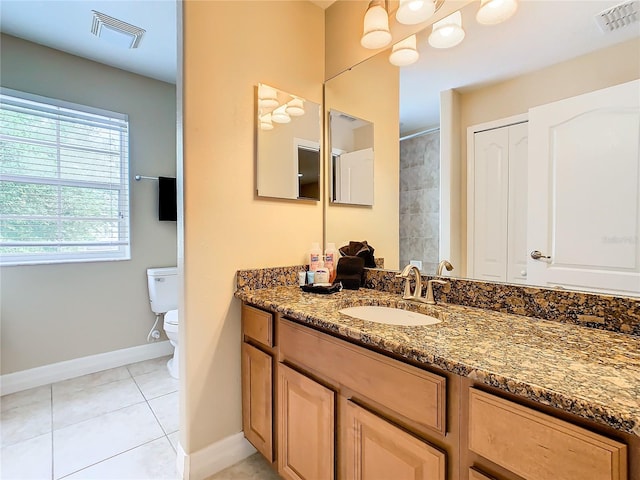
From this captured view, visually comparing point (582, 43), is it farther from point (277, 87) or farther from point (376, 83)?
point (277, 87)

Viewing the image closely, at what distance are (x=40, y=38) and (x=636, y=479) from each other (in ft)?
11.4

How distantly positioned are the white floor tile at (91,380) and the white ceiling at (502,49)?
8.78 ft

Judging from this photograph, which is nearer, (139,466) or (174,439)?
(139,466)

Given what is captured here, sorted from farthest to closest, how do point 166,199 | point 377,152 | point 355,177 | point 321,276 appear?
1. point 166,199
2. point 355,177
3. point 377,152
4. point 321,276

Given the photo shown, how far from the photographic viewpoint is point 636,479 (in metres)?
0.52

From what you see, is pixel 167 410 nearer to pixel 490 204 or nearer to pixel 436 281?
pixel 436 281

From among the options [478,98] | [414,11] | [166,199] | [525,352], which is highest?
[414,11]

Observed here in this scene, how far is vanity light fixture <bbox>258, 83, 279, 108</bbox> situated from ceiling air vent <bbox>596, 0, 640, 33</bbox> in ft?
4.22

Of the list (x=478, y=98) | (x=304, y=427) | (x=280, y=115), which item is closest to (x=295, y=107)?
(x=280, y=115)

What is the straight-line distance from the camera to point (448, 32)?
4.54 feet

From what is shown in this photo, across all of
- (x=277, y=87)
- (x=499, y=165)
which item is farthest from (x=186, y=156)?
(x=499, y=165)

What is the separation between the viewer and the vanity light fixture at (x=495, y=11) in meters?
1.21

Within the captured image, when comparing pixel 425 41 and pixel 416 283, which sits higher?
pixel 425 41

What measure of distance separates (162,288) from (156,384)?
740 mm
